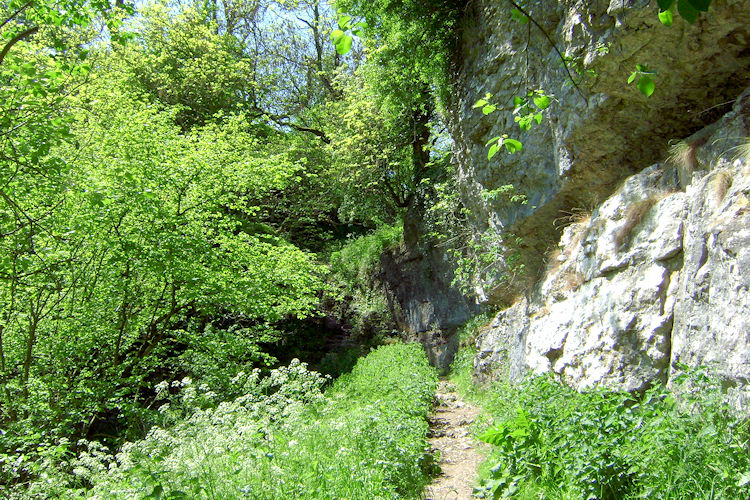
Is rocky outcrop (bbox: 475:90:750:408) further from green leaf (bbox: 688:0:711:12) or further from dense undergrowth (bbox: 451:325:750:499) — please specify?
green leaf (bbox: 688:0:711:12)

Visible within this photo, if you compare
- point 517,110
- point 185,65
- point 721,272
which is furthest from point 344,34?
point 185,65

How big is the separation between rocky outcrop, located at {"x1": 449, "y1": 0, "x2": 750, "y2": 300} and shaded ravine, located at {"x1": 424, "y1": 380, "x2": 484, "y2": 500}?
8.35ft

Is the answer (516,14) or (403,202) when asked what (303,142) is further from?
(516,14)

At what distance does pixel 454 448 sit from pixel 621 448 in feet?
12.1

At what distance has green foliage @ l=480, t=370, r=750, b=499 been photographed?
10.8ft

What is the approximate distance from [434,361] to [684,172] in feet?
33.2

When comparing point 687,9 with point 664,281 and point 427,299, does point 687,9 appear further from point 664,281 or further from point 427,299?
point 427,299

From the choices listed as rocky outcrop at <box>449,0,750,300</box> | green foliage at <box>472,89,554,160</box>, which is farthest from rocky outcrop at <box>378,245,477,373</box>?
green foliage at <box>472,89,554,160</box>

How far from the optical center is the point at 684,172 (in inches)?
231

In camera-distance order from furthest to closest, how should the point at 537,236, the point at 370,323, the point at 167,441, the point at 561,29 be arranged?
the point at 370,323 < the point at 537,236 < the point at 561,29 < the point at 167,441

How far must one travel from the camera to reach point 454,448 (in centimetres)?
708

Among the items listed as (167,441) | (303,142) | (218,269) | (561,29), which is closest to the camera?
(167,441)

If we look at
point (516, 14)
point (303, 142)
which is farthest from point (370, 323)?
point (516, 14)

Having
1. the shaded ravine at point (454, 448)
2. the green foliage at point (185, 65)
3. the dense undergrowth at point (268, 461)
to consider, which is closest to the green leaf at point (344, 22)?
the dense undergrowth at point (268, 461)
